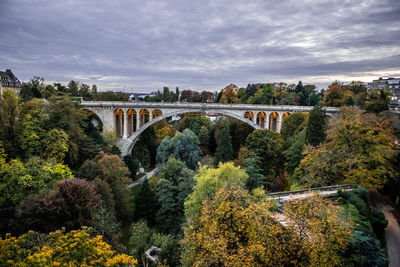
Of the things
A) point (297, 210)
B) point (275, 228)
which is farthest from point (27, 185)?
point (297, 210)

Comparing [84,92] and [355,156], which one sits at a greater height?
[84,92]

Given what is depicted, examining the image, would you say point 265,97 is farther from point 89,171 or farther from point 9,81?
point 9,81

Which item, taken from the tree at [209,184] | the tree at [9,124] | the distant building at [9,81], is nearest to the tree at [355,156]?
the tree at [209,184]

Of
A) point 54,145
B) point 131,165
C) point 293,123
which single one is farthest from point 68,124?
point 293,123

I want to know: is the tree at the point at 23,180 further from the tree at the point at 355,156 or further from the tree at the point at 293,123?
the tree at the point at 293,123

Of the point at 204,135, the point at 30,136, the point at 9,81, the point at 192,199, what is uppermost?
the point at 9,81

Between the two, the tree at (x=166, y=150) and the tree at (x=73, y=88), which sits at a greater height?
the tree at (x=73, y=88)

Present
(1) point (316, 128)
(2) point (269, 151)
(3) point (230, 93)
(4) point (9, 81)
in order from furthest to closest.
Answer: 1. (3) point (230, 93)
2. (4) point (9, 81)
3. (2) point (269, 151)
4. (1) point (316, 128)
